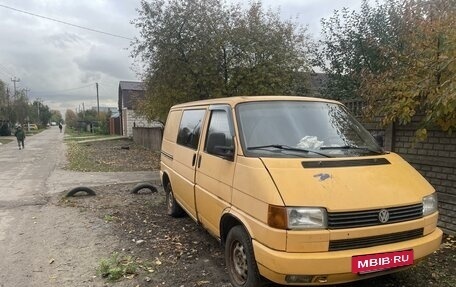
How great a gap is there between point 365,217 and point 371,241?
0.72 feet

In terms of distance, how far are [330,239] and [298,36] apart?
10.6 metres

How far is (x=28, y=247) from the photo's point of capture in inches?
213

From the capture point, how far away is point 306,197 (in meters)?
3.11

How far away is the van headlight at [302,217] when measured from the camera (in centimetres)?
306

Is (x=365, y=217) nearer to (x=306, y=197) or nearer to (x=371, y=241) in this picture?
(x=371, y=241)

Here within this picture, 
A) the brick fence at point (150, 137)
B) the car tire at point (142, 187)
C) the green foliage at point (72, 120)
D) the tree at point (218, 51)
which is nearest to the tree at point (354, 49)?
the tree at point (218, 51)

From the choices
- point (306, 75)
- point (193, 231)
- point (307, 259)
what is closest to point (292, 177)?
point (307, 259)

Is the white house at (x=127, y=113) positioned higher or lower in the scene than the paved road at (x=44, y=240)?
higher

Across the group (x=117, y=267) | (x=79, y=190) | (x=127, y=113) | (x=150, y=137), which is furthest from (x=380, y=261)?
(x=127, y=113)

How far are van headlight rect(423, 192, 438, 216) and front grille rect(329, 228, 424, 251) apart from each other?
223 mm

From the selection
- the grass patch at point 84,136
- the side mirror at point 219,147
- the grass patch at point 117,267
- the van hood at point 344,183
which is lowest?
the grass patch at point 84,136

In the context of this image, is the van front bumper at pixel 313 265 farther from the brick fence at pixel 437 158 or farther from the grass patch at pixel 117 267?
the brick fence at pixel 437 158

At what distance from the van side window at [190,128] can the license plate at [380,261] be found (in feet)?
8.71

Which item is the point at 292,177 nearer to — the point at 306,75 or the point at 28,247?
the point at 28,247
